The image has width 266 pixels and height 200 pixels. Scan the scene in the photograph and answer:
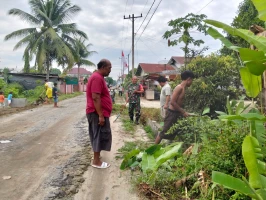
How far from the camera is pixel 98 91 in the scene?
11.8ft

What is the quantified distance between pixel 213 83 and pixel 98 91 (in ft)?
12.0

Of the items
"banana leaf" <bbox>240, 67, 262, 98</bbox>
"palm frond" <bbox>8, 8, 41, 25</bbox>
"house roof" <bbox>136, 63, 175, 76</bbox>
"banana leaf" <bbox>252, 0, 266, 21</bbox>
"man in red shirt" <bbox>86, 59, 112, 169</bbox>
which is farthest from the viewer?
"house roof" <bbox>136, 63, 175, 76</bbox>

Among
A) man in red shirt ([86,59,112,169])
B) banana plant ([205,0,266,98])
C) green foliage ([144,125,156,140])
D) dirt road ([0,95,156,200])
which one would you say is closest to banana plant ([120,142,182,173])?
dirt road ([0,95,156,200])

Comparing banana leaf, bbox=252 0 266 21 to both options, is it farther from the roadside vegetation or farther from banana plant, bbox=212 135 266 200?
banana plant, bbox=212 135 266 200

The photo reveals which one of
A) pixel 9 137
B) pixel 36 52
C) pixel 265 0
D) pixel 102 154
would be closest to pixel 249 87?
pixel 265 0

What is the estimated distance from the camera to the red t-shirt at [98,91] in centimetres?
360

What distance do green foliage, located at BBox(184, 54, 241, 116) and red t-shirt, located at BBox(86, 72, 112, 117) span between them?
121 inches

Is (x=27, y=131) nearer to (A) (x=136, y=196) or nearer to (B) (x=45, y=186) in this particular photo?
(B) (x=45, y=186)

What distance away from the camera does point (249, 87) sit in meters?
1.90

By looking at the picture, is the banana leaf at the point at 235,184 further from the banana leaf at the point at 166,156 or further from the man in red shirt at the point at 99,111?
the man in red shirt at the point at 99,111

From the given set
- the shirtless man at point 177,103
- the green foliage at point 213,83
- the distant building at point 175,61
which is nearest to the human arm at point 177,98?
the shirtless man at point 177,103

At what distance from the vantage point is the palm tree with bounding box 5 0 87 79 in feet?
65.6

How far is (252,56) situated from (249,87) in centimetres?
46

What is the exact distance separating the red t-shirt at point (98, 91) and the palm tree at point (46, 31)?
17.6m
